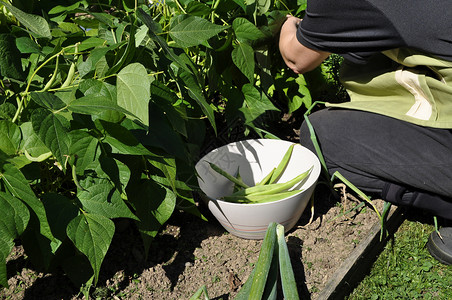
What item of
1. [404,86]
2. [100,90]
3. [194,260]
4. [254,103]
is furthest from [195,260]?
[404,86]

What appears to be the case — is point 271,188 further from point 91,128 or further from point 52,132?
point 52,132

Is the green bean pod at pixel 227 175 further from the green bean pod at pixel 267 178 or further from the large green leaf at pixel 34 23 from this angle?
the large green leaf at pixel 34 23

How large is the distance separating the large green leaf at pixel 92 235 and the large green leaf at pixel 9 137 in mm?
237

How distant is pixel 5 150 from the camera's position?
4.08 ft

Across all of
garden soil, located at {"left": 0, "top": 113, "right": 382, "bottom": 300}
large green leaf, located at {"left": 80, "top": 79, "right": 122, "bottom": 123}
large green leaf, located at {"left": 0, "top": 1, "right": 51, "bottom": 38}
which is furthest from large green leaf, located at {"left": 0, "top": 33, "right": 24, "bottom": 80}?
garden soil, located at {"left": 0, "top": 113, "right": 382, "bottom": 300}

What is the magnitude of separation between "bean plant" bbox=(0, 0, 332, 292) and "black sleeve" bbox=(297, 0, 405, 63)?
20cm

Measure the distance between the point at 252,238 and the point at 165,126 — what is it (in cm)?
67

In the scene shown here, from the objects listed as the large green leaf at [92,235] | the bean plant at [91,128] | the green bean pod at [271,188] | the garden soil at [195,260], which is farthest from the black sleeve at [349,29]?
the large green leaf at [92,235]

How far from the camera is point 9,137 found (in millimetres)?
1249

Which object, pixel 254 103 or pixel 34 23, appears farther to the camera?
pixel 254 103

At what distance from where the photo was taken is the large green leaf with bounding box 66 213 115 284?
1269mm

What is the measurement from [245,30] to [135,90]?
74cm

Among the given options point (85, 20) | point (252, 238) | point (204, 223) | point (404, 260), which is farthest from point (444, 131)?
point (85, 20)

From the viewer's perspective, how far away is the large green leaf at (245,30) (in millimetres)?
1759
